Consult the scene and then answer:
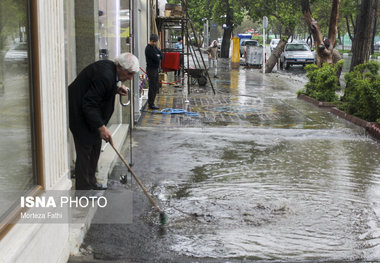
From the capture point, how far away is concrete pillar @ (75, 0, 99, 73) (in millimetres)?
7211

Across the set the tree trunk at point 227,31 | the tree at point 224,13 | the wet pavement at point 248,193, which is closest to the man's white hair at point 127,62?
the wet pavement at point 248,193

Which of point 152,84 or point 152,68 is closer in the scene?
point 152,84

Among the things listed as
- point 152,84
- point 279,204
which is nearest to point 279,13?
point 152,84

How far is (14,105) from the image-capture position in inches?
149

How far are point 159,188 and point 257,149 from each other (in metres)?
2.96

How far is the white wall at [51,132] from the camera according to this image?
152 inches

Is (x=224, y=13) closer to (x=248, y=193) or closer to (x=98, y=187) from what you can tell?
(x=248, y=193)

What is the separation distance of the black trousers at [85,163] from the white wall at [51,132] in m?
0.99

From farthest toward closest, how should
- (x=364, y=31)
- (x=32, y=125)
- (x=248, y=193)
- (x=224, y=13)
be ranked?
(x=224, y=13) < (x=364, y=31) < (x=248, y=193) < (x=32, y=125)

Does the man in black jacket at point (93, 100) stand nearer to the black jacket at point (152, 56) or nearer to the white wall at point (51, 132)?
the white wall at point (51, 132)

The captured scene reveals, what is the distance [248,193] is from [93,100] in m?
2.35

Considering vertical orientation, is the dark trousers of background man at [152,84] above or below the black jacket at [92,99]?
below

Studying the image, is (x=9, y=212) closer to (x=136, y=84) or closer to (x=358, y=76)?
(x=136, y=84)

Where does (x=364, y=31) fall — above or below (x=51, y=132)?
above
